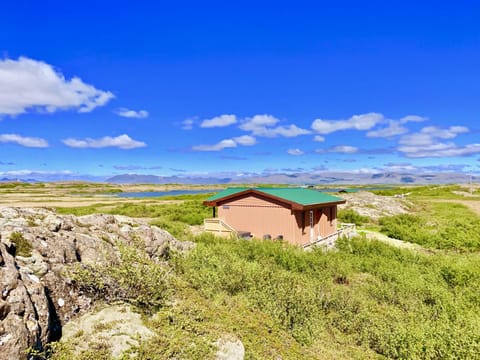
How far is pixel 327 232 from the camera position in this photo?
22.6m

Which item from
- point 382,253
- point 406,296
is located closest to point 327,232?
point 382,253

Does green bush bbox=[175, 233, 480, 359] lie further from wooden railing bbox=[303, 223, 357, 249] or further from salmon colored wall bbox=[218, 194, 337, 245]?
salmon colored wall bbox=[218, 194, 337, 245]

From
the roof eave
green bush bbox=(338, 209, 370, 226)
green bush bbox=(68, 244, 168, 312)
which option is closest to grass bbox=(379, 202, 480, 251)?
green bush bbox=(338, 209, 370, 226)

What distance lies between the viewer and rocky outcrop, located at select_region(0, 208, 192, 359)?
416 cm

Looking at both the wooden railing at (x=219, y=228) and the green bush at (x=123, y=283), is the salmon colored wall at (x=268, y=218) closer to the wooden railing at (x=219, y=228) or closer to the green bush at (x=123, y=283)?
the wooden railing at (x=219, y=228)

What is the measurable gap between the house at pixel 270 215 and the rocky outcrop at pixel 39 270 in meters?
10.4

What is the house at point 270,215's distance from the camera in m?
18.6

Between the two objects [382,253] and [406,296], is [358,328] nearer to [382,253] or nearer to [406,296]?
[406,296]

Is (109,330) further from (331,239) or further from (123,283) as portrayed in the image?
(331,239)

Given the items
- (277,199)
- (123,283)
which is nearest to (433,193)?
(277,199)

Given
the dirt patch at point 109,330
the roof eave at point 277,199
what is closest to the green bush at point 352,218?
the roof eave at point 277,199

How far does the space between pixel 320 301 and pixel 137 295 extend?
522cm

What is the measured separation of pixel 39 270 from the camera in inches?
220

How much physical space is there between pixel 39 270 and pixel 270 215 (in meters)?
14.6
